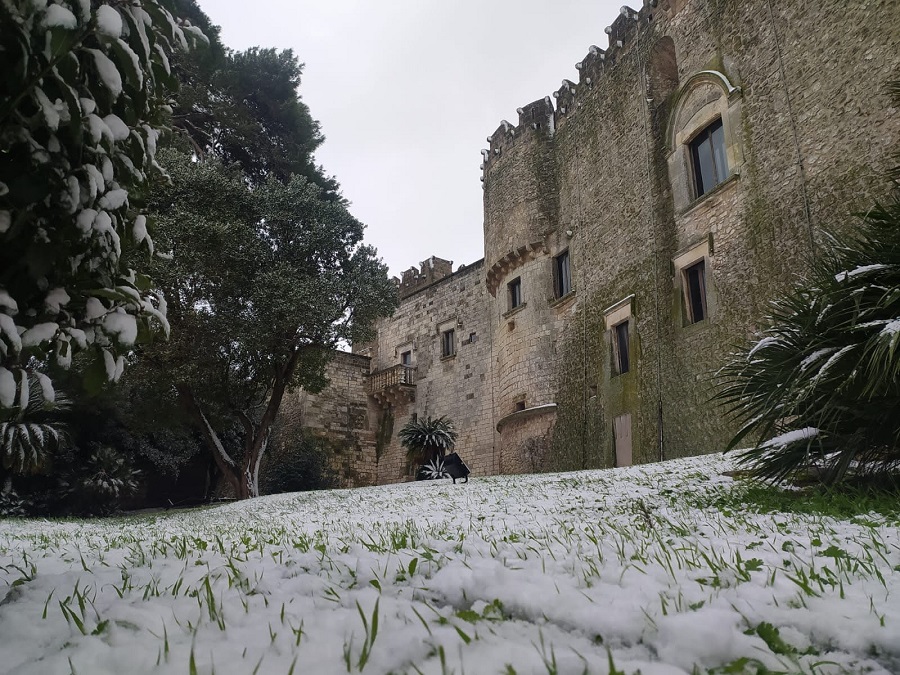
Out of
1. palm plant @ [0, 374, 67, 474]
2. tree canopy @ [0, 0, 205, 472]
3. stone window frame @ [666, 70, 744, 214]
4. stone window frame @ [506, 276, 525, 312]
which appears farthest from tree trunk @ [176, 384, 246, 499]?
tree canopy @ [0, 0, 205, 472]

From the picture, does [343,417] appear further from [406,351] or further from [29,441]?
[29,441]

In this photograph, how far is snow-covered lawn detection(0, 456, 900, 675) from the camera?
1607 mm

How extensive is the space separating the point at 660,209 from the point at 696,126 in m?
1.95

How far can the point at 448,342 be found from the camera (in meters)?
25.1

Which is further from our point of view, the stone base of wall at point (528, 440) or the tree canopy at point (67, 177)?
the stone base of wall at point (528, 440)

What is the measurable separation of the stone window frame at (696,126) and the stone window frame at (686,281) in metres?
1.08

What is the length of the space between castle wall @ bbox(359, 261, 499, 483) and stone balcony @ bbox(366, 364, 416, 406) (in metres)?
0.06

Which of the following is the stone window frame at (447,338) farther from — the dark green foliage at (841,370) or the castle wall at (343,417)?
the dark green foliage at (841,370)

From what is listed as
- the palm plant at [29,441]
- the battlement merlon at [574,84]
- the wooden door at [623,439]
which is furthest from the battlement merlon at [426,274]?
the palm plant at [29,441]

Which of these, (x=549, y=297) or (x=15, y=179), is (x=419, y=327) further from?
(x=15, y=179)

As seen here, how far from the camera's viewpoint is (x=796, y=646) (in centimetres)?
164

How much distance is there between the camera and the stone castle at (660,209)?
10.4 metres

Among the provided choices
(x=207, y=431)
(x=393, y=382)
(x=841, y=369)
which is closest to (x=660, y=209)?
(x=841, y=369)

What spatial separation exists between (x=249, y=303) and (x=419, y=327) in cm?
1182
